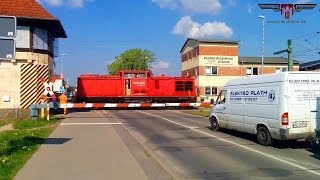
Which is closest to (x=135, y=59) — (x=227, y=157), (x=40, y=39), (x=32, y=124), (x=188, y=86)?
(x=188, y=86)

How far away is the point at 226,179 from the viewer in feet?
30.8

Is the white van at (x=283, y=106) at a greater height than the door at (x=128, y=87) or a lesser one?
lesser

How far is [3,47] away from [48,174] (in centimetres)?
268

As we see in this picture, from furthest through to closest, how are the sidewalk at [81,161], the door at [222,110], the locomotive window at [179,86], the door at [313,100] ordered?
the locomotive window at [179,86], the door at [222,110], the door at [313,100], the sidewalk at [81,161]

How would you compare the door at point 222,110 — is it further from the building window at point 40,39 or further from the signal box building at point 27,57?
the building window at point 40,39

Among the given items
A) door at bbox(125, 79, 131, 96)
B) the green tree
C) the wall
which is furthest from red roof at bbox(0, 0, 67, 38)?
the green tree

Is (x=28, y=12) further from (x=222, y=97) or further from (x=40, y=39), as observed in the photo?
(x=222, y=97)

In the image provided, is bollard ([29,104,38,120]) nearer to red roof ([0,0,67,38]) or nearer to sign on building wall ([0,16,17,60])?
red roof ([0,0,67,38])

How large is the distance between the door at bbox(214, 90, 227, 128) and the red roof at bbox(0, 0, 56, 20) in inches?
621

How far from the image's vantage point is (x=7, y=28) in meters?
9.12

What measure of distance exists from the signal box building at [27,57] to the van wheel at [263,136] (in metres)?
17.9

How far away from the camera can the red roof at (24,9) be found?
30.4 m

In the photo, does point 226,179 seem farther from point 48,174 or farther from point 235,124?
point 235,124

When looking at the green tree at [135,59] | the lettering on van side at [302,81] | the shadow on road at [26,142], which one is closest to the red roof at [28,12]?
the shadow on road at [26,142]
